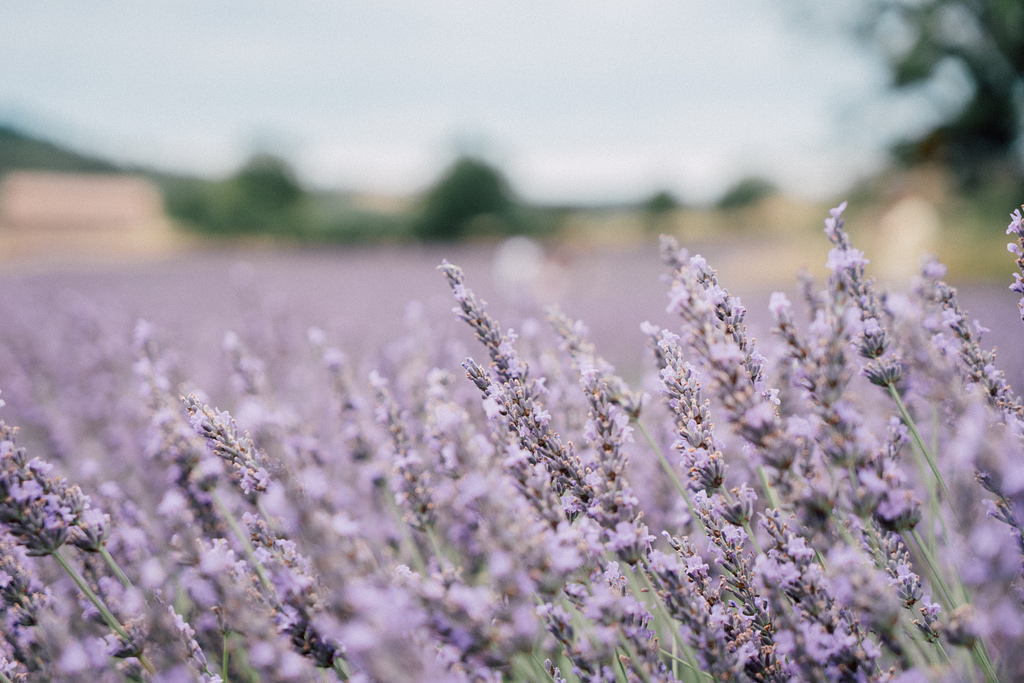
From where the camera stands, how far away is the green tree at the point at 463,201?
36062 mm

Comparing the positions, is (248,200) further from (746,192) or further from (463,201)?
(746,192)

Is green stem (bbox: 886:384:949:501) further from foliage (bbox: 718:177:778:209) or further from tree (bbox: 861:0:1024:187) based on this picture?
foliage (bbox: 718:177:778:209)

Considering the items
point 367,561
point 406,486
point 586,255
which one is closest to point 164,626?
point 367,561

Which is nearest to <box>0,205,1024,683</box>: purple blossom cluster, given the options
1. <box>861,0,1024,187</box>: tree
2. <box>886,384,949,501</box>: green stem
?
<box>886,384,949,501</box>: green stem

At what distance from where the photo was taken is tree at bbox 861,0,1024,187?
17797 mm

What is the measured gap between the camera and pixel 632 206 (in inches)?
1807

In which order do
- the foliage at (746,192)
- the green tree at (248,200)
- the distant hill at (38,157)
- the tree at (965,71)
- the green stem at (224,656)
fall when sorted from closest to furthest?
the green stem at (224,656), the tree at (965,71), the green tree at (248,200), the distant hill at (38,157), the foliage at (746,192)

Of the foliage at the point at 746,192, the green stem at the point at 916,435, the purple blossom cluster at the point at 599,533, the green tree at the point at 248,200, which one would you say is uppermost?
the foliage at the point at 746,192

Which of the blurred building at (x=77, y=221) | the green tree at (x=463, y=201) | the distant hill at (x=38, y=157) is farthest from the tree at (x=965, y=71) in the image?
the distant hill at (x=38, y=157)

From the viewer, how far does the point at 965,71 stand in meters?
18.8

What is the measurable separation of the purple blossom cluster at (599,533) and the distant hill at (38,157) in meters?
48.8

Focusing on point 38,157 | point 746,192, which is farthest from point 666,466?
point 38,157

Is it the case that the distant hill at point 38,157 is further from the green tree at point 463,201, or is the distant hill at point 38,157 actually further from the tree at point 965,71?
the tree at point 965,71

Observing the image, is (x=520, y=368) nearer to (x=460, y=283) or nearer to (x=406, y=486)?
(x=460, y=283)
